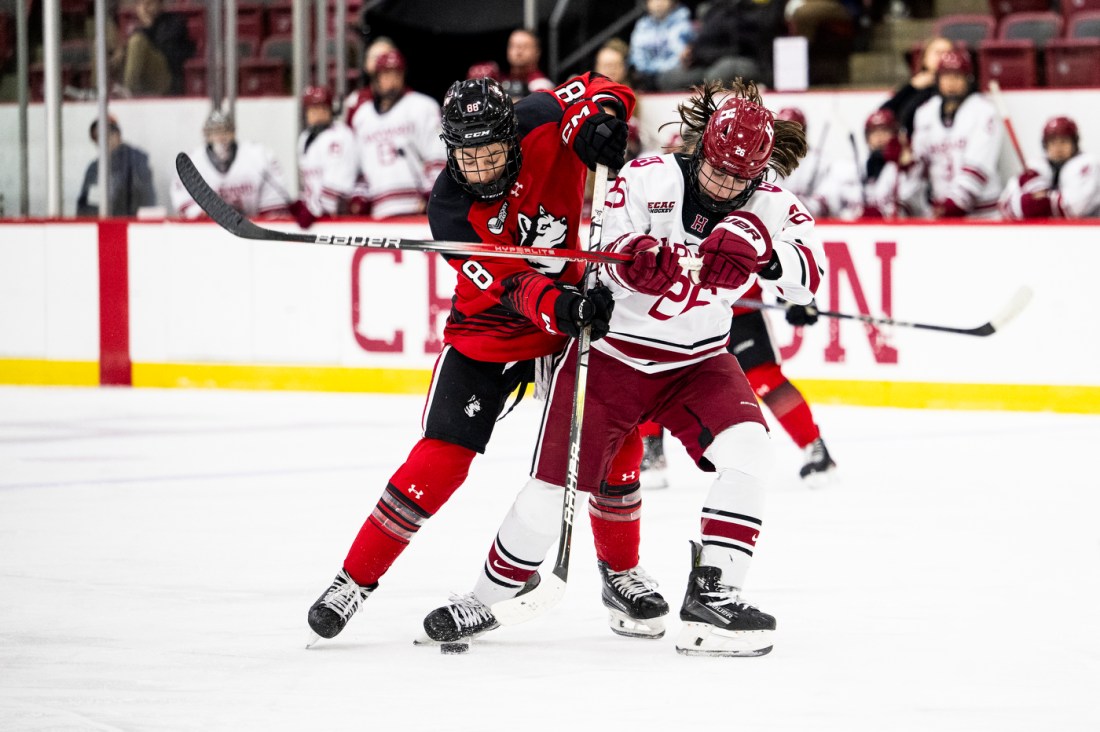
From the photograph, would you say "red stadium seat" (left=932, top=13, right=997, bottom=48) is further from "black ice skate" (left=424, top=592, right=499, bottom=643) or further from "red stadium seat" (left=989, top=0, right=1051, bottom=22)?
"black ice skate" (left=424, top=592, right=499, bottom=643)

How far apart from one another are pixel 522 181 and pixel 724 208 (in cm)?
39

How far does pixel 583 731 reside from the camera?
247 cm

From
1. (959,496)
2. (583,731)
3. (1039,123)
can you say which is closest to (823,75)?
(1039,123)

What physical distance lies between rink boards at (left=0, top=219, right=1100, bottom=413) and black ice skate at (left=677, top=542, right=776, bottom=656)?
13.3 feet

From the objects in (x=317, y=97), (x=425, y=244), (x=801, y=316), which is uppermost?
(x=317, y=97)

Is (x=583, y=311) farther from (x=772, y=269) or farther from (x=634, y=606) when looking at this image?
(x=634, y=606)

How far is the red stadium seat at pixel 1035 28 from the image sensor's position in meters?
8.27

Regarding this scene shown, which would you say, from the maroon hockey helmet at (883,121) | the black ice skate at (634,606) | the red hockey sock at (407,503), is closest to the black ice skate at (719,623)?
the black ice skate at (634,606)

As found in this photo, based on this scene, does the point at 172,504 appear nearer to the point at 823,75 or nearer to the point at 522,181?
the point at 522,181

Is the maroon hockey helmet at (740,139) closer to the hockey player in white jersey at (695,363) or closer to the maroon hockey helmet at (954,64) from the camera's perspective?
the hockey player in white jersey at (695,363)

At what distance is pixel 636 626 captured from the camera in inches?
123

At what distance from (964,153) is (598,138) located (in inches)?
188

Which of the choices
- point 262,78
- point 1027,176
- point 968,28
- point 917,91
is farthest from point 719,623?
point 262,78

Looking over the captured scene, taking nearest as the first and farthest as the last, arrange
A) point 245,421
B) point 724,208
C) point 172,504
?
point 724,208, point 172,504, point 245,421
